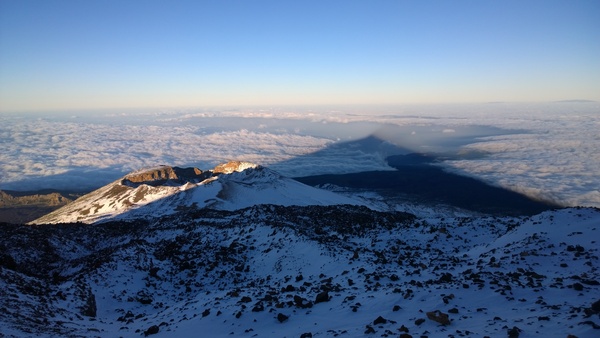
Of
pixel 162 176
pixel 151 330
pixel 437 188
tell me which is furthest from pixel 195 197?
pixel 437 188

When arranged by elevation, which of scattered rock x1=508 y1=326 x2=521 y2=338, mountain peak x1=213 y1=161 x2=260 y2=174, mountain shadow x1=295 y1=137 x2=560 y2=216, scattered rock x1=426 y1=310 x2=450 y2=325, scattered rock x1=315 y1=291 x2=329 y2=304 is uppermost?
scattered rock x1=508 y1=326 x2=521 y2=338

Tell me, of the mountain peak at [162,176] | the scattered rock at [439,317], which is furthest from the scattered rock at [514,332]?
the mountain peak at [162,176]

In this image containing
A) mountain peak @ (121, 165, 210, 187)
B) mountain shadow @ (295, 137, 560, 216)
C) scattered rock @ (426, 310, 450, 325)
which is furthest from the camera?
mountain shadow @ (295, 137, 560, 216)

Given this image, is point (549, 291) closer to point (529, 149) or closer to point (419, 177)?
point (419, 177)

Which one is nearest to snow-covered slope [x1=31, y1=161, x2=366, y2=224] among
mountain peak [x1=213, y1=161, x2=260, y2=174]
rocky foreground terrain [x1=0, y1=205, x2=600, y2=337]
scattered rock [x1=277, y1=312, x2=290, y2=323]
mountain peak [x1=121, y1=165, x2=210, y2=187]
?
mountain peak [x1=121, y1=165, x2=210, y2=187]

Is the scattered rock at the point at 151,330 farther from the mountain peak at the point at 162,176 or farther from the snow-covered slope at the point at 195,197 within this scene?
the mountain peak at the point at 162,176

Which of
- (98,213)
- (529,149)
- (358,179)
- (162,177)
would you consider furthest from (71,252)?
(529,149)

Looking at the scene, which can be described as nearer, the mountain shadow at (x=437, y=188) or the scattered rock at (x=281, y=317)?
the scattered rock at (x=281, y=317)

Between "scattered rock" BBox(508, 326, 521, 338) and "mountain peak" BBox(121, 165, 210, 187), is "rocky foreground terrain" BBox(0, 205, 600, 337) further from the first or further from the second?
"mountain peak" BBox(121, 165, 210, 187)
